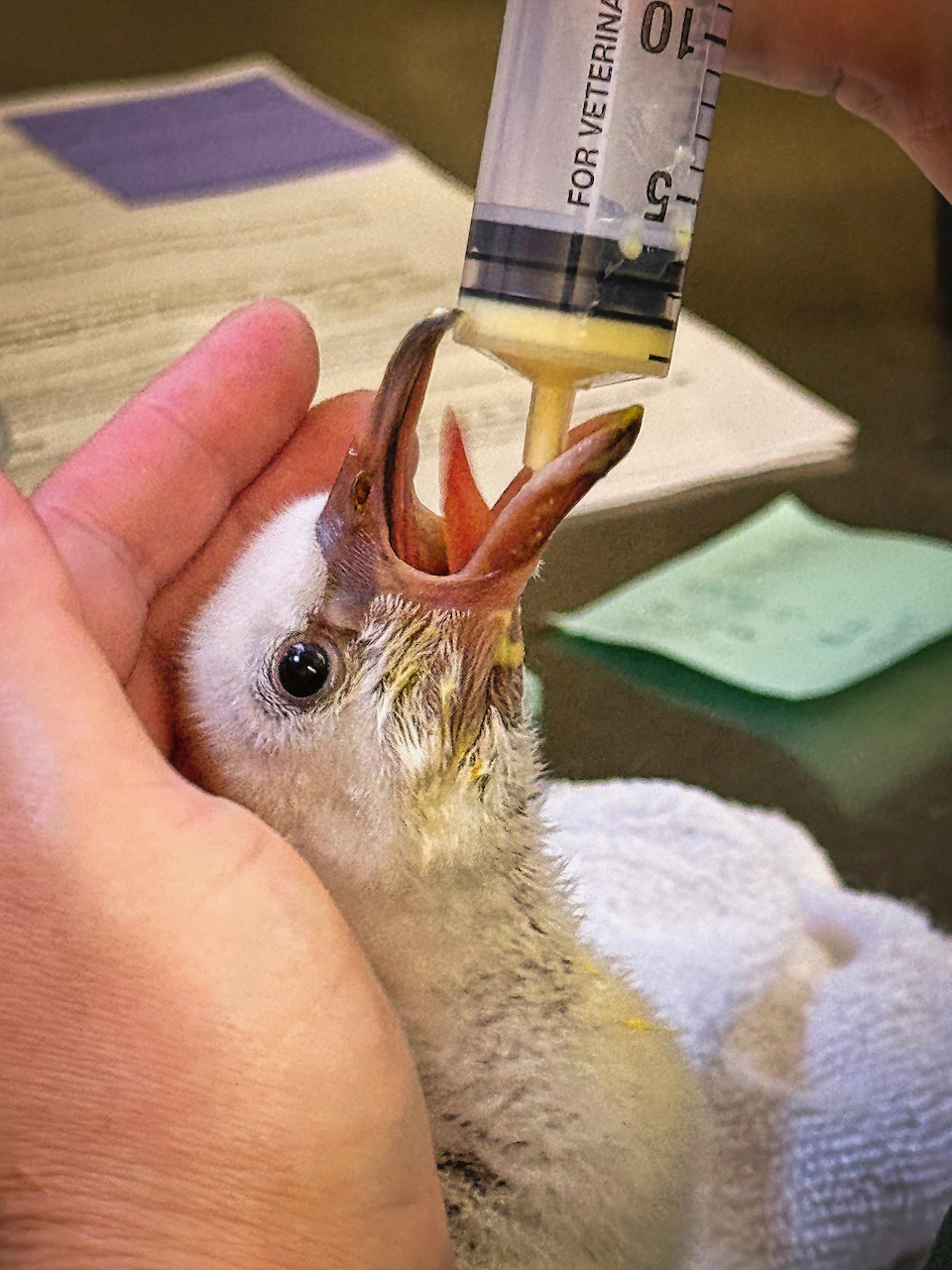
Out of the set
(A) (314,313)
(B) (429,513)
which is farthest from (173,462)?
(A) (314,313)

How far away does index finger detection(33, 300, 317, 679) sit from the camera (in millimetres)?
555

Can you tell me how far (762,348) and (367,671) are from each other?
1.95 feet

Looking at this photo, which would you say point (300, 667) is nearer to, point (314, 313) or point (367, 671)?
point (367, 671)

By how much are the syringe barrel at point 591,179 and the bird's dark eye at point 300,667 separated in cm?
13

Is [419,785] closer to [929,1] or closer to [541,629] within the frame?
[541,629]

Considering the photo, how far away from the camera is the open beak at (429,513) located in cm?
44

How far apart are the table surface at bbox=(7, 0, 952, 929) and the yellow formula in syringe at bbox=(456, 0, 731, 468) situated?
286 mm

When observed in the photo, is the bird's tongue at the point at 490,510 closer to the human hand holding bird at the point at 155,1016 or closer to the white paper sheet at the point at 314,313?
the human hand holding bird at the point at 155,1016

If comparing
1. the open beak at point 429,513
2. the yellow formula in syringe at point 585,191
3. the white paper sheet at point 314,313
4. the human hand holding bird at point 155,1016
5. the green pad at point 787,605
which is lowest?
the green pad at point 787,605

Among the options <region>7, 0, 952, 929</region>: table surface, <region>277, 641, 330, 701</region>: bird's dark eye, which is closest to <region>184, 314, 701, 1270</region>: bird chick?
<region>277, 641, 330, 701</region>: bird's dark eye

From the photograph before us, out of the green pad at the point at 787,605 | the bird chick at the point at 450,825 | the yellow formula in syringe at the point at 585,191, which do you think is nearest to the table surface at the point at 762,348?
the green pad at the point at 787,605

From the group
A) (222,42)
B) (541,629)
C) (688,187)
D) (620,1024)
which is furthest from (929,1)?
(222,42)

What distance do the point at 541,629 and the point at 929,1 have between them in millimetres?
367

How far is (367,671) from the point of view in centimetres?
50
